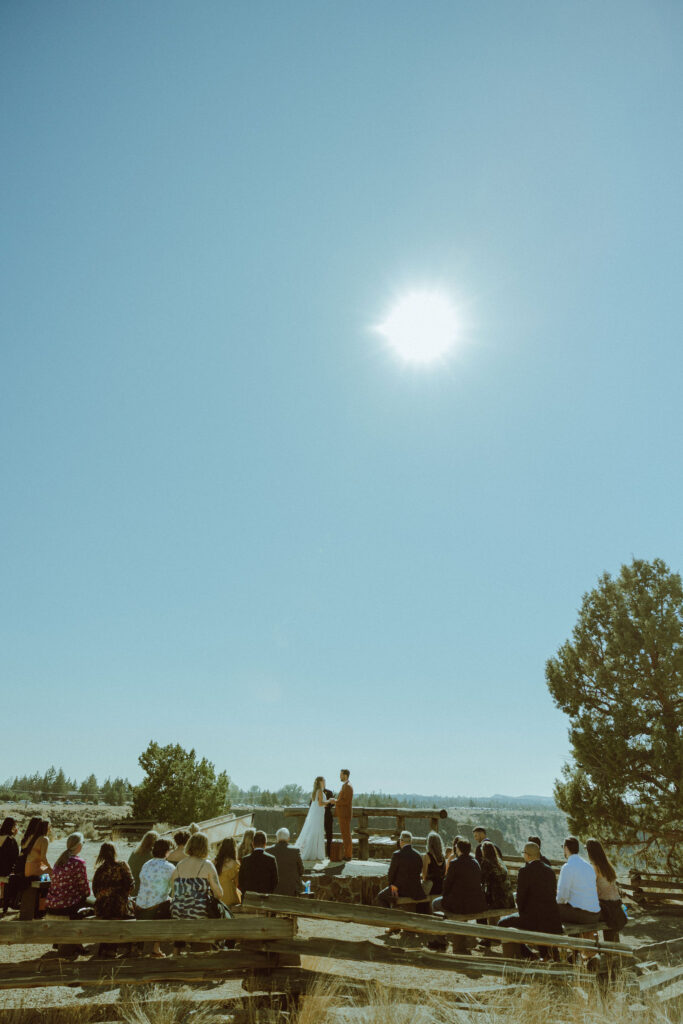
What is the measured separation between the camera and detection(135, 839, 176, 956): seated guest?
25.3 feet

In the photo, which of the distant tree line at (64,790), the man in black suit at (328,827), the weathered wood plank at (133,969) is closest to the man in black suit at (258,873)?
the weathered wood plank at (133,969)

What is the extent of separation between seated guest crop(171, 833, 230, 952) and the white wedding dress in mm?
7106

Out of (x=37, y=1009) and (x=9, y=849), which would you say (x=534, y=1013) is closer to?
(x=37, y=1009)

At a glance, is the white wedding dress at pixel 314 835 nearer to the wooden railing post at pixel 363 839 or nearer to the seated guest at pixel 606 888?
the wooden railing post at pixel 363 839

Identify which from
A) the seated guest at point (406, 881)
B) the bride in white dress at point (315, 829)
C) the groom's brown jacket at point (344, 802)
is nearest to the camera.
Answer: the seated guest at point (406, 881)

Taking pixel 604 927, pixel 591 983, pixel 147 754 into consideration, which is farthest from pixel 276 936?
pixel 147 754

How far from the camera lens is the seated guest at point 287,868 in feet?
31.5

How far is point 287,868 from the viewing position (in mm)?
9672

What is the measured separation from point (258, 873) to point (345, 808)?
6422 mm

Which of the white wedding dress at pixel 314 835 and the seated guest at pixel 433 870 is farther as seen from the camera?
the white wedding dress at pixel 314 835

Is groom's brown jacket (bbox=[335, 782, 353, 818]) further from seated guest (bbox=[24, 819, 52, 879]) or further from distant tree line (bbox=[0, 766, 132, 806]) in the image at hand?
distant tree line (bbox=[0, 766, 132, 806])

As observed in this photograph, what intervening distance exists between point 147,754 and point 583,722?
71.0 ft

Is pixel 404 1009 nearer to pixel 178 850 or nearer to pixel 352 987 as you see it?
pixel 352 987

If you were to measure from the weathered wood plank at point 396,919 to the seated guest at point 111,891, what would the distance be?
220 centimetres
